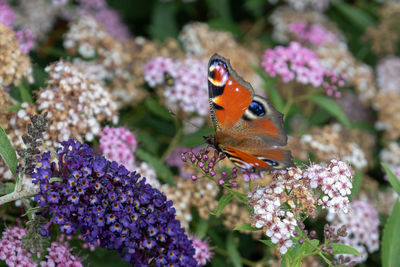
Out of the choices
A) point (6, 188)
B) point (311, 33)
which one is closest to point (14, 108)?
point (6, 188)

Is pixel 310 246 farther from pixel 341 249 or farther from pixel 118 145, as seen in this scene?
pixel 118 145

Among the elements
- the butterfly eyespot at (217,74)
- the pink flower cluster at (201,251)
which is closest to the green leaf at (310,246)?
the pink flower cluster at (201,251)

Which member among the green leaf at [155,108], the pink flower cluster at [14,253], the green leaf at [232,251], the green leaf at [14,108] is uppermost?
the green leaf at [14,108]

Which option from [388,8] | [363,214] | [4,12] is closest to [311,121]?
[363,214]

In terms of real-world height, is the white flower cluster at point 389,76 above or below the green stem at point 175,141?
below

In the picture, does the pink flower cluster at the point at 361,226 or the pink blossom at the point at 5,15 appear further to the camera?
the pink blossom at the point at 5,15

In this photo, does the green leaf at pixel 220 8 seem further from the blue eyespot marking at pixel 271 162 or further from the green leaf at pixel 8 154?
the green leaf at pixel 8 154
